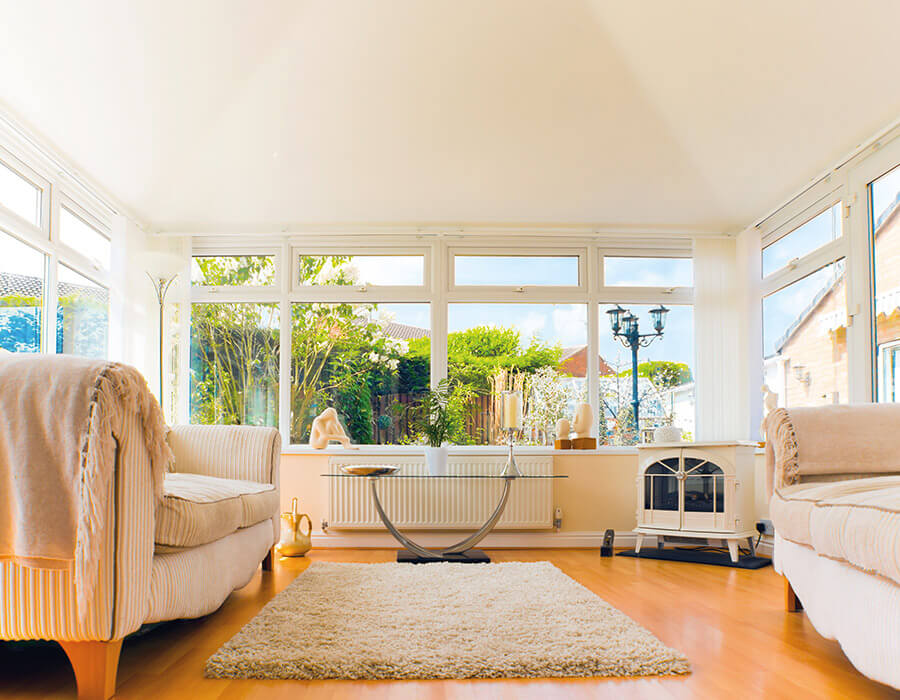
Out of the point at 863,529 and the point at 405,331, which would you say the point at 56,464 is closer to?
the point at 863,529

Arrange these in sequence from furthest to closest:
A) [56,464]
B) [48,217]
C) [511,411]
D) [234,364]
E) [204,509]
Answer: [234,364], [511,411], [48,217], [204,509], [56,464]

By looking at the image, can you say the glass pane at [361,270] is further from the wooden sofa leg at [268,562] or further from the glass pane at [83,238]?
the wooden sofa leg at [268,562]

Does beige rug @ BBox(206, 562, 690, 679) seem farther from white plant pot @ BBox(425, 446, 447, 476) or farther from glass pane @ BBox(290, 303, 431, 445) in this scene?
glass pane @ BBox(290, 303, 431, 445)

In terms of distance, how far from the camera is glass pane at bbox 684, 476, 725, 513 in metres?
4.43

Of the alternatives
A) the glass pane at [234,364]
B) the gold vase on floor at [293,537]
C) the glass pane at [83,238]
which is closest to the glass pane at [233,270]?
the glass pane at [234,364]

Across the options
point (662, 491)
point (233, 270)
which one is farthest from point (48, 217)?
point (662, 491)

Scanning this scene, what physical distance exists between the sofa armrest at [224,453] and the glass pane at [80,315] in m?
1.06

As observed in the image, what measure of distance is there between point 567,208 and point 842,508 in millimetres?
3314

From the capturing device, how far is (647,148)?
14.1ft

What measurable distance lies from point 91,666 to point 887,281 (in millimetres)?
3734

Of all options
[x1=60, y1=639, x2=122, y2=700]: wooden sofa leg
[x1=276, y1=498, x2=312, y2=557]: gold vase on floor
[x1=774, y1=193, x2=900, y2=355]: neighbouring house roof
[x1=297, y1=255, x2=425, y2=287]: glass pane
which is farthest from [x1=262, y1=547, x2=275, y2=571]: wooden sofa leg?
[x1=774, y1=193, x2=900, y2=355]: neighbouring house roof

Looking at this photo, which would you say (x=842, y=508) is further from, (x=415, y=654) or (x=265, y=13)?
(x=265, y=13)

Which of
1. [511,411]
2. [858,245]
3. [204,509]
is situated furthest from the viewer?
[511,411]

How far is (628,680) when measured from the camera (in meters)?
1.95
